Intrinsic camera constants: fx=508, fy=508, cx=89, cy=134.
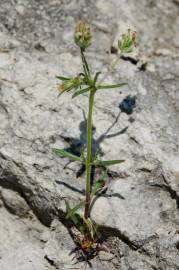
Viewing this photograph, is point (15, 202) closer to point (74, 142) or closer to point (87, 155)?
point (74, 142)

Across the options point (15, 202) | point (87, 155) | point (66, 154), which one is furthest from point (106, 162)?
point (15, 202)

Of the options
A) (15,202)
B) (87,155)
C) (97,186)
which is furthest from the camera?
(15,202)

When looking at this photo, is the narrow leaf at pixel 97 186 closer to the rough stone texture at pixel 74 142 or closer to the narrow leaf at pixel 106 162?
the rough stone texture at pixel 74 142

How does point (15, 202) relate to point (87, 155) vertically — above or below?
below

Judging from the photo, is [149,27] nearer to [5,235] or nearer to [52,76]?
[52,76]

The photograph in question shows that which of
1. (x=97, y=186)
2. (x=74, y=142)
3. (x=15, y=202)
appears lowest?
(x=15, y=202)

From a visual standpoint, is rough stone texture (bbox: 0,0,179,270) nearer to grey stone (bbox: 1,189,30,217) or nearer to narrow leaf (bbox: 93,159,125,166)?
grey stone (bbox: 1,189,30,217)

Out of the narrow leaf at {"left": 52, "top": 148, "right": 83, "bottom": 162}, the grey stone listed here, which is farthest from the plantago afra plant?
the grey stone

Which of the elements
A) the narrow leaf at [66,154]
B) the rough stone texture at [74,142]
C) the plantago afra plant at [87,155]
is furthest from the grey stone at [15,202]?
the narrow leaf at [66,154]

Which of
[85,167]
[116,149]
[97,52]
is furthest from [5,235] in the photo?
[97,52]

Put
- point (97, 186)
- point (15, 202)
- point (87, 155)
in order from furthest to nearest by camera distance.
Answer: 1. point (15, 202)
2. point (97, 186)
3. point (87, 155)
